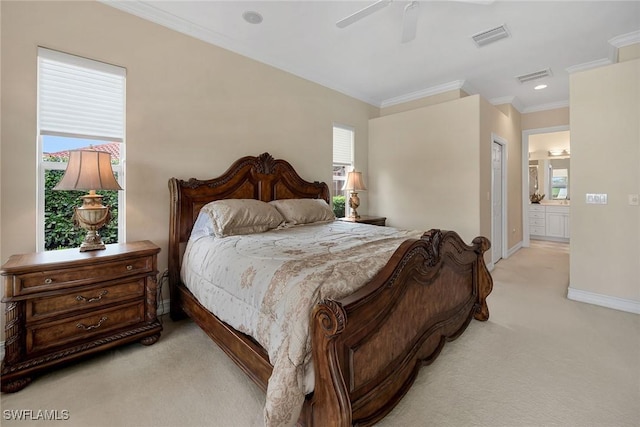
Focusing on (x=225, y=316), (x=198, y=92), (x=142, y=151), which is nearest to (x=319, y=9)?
(x=198, y=92)

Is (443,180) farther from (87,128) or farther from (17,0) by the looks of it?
(17,0)

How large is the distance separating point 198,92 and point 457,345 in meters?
3.55

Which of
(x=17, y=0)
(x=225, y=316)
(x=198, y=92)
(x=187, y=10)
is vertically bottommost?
(x=225, y=316)

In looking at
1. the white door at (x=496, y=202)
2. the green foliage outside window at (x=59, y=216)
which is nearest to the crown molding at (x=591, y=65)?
the white door at (x=496, y=202)

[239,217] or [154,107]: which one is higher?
[154,107]

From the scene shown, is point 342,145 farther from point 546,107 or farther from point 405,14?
point 546,107

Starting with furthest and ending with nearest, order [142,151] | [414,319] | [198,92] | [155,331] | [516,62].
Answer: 1. [516,62]
2. [198,92]
3. [142,151]
4. [155,331]
5. [414,319]

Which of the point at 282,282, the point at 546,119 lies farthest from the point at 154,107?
the point at 546,119

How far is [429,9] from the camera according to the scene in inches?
109

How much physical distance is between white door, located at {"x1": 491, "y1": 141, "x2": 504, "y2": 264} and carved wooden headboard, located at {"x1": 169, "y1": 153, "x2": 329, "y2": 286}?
2863 millimetres

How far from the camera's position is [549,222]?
7012mm

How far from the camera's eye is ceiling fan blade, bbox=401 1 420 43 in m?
2.22

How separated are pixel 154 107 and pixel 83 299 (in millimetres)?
1847

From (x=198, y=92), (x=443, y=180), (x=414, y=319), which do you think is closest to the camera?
(x=414, y=319)
